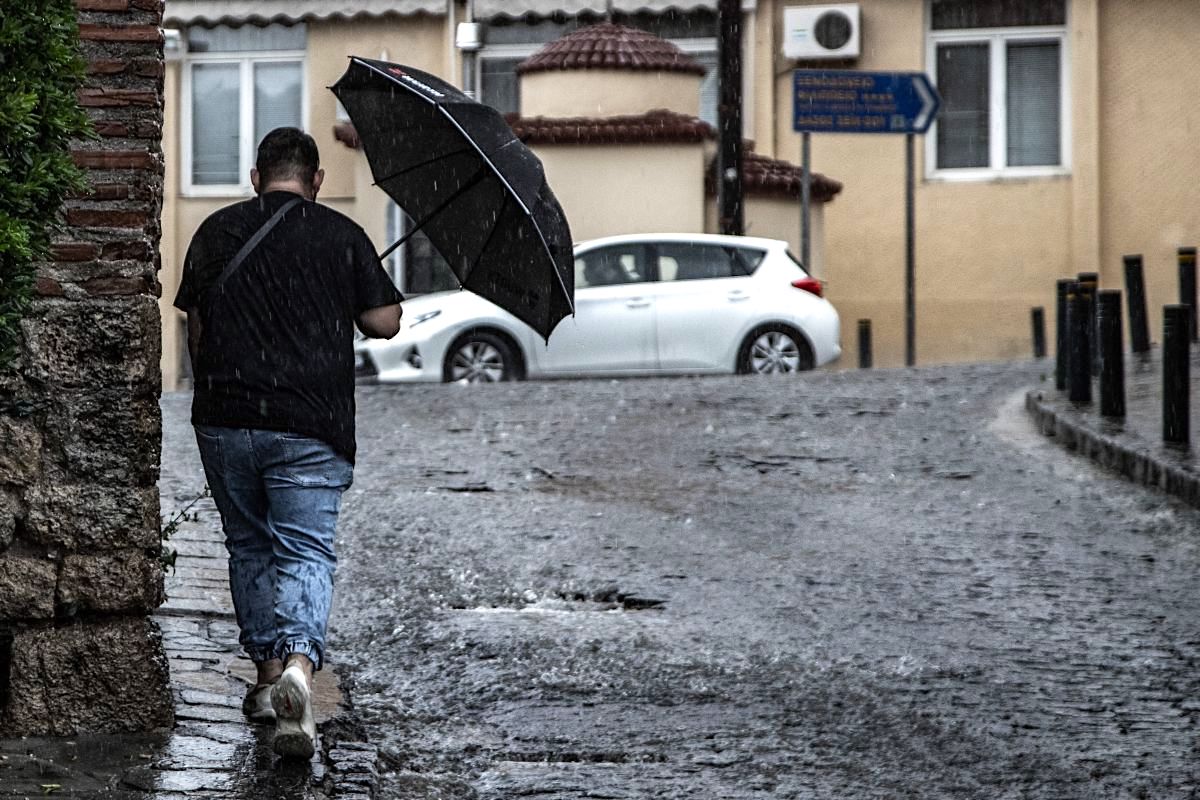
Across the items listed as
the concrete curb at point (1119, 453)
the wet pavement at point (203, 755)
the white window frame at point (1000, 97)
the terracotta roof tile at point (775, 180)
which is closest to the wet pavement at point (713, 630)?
the wet pavement at point (203, 755)

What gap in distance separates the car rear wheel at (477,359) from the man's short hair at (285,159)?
44.5ft

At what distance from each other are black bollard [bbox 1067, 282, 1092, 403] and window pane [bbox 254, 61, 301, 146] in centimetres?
1644

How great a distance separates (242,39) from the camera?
29.2 m

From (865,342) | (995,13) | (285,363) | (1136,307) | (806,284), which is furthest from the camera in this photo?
(995,13)

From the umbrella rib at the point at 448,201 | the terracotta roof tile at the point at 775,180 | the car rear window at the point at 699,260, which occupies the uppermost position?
the terracotta roof tile at the point at 775,180

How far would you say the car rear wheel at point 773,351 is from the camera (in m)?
20.1

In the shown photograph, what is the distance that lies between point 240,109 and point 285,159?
2406cm

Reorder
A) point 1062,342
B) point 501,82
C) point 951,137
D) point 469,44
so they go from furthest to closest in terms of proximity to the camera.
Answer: point 501,82, point 951,137, point 469,44, point 1062,342

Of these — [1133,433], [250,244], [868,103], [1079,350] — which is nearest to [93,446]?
[250,244]

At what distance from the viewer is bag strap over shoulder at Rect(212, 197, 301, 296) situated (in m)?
5.79

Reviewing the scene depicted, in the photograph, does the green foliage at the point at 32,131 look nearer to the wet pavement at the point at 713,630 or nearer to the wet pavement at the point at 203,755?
the wet pavement at the point at 203,755

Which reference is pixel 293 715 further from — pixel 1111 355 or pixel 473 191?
pixel 1111 355

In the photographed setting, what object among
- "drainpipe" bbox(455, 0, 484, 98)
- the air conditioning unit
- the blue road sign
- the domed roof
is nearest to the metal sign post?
the blue road sign

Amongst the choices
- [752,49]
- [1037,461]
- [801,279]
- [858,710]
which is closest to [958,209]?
[752,49]
